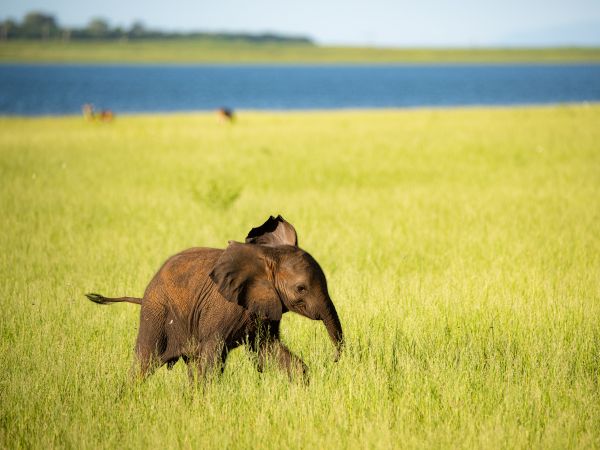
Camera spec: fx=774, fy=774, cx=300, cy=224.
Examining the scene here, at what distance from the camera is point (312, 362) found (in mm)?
5629

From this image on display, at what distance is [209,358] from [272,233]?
89 centimetres

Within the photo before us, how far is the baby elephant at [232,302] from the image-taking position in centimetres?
456

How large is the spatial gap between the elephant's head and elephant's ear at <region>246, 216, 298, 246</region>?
0.79ft

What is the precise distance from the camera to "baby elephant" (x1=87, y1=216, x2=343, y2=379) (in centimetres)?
456

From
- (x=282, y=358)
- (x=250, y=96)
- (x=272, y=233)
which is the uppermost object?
(x=272, y=233)

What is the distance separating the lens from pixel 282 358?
5.10 metres

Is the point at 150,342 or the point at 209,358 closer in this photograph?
the point at 209,358

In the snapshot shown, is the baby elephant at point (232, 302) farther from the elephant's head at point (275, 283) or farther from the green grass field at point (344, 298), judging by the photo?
the green grass field at point (344, 298)

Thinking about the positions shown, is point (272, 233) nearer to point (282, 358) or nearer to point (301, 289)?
point (301, 289)

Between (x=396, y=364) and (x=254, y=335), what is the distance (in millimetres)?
A: 1370

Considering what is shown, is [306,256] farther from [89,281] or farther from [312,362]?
[89,281]

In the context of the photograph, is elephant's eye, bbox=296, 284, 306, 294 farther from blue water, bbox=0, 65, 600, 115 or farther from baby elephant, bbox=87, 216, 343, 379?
blue water, bbox=0, 65, 600, 115

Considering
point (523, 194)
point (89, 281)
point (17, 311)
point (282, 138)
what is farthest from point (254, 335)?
point (282, 138)

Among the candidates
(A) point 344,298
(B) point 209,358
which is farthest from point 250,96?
(B) point 209,358
